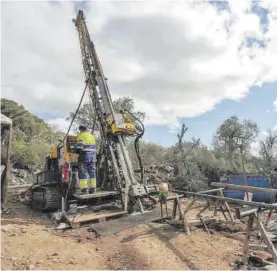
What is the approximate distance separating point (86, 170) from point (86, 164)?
6.2 inches

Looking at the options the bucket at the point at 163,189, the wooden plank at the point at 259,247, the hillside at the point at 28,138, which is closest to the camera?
the wooden plank at the point at 259,247

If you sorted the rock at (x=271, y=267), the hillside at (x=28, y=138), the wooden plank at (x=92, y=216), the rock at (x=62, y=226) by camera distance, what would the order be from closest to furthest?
the rock at (x=271, y=267) < the rock at (x=62, y=226) < the wooden plank at (x=92, y=216) < the hillside at (x=28, y=138)

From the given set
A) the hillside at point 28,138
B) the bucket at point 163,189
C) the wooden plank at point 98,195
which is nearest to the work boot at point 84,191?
the wooden plank at point 98,195

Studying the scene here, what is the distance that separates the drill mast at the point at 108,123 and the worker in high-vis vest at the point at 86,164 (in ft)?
2.54

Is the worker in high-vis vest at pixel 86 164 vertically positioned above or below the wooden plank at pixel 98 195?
above

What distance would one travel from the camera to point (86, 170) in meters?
8.81

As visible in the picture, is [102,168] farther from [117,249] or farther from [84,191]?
[117,249]

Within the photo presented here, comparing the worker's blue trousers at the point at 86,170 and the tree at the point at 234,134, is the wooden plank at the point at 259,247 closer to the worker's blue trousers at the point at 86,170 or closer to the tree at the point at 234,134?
the worker's blue trousers at the point at 86,170

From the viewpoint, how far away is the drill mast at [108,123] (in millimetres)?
8962

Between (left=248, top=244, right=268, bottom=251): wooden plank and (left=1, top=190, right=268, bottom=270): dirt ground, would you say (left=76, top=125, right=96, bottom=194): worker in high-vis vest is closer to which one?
(left=1, top=190, right=268, bottom=270): dirt ground

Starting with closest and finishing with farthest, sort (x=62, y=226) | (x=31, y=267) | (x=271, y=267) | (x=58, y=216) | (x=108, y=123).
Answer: (x=31, y=267) → (x=271, y=267) → (x=62, y=226) → (x=58, y=216) → (x=108, y=123)

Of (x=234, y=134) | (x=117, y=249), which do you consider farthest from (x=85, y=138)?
(x=234, y=134)

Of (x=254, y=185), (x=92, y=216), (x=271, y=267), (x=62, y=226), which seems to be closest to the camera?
(x=271, y=267)

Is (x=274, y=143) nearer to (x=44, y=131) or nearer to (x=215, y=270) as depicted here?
(x=44, y=131)
